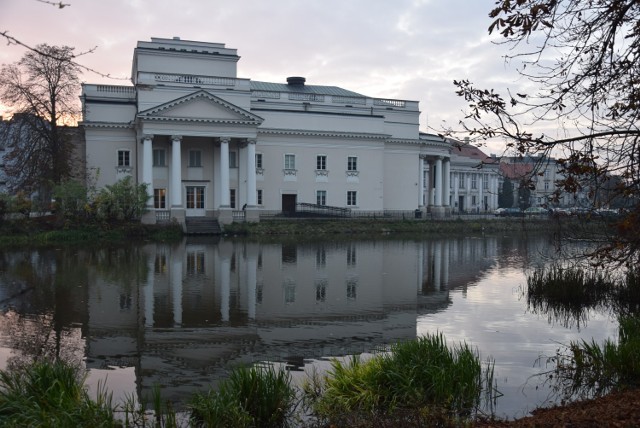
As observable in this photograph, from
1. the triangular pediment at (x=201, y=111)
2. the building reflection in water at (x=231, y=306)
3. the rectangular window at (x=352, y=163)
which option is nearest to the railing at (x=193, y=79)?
the triangular pediment at (x=201, y=111)

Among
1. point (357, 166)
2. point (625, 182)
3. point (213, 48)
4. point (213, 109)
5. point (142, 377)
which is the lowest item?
point (142, 377)

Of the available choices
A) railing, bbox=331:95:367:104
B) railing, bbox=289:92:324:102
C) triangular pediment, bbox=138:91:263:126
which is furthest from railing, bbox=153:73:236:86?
railing, bbox=331:95:367:104

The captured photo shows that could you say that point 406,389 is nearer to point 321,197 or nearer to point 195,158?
point 195,158

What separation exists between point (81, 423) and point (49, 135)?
4023 centimetres

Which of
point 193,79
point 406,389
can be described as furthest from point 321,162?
point 406,389

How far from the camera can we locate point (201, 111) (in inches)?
1850

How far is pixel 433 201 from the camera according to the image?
64312 mm

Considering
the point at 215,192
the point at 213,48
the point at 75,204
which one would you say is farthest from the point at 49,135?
the point at 213,48

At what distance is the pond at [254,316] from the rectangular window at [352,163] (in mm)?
30618

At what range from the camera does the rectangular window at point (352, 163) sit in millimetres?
56859

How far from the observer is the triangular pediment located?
45750mm

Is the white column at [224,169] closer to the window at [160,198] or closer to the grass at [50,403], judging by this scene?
the window at [160,198]

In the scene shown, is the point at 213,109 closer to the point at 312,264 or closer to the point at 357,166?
the point at 357,166

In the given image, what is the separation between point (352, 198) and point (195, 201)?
48.8ft
